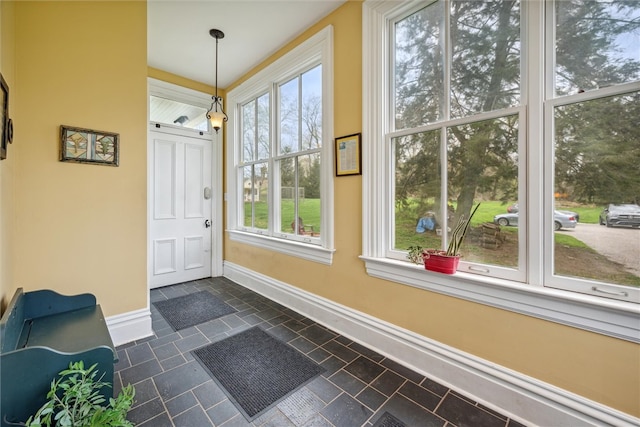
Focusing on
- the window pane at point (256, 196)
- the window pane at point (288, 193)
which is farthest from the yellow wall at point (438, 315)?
the window pane at point (256, 196)

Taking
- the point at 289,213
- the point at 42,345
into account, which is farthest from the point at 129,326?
the point at 289,213

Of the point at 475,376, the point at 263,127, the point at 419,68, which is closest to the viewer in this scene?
the point at 475,376

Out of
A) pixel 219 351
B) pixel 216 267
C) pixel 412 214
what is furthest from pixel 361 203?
pixel 216 267

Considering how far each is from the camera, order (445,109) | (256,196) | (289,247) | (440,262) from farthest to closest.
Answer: (256,196)
(289,247)
(445,109)
(440,262)

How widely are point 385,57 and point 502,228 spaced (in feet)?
5.13

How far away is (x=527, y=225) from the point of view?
153 cm

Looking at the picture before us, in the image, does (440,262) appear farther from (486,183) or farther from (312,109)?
(312,109)

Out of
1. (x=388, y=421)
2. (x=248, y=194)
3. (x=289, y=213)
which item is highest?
(x=248, y=194)

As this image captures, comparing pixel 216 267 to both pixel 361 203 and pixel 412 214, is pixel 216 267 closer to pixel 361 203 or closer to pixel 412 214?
pixel 361 203

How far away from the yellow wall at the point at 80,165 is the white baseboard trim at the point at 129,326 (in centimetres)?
6

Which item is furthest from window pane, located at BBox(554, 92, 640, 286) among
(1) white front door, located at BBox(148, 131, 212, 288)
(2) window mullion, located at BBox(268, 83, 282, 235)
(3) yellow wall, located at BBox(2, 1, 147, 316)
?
(1) white front door, located at BBox(148, 131, 212, 288)

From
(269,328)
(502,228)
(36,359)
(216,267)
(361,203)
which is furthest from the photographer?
(216,267)

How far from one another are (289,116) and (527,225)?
8.39ft

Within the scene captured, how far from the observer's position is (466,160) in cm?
178
